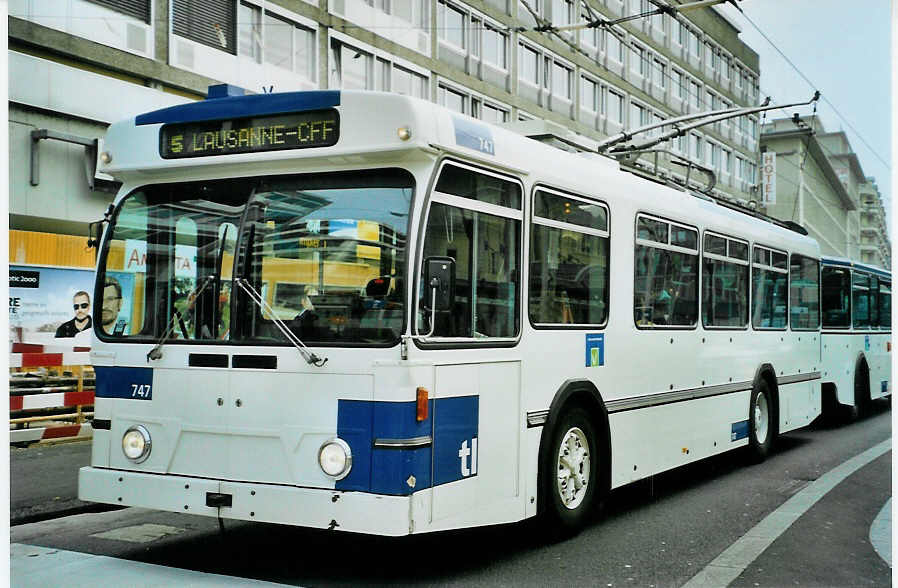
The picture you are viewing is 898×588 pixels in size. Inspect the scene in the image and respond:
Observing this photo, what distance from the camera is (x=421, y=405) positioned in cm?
581

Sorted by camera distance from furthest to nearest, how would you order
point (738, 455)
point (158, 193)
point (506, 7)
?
1. point (506, 7)
2. point (738, 455)
3. point (158, 193)

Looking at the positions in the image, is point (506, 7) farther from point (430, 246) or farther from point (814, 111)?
point (430, 246)

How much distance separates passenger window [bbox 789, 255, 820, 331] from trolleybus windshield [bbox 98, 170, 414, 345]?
345 inches

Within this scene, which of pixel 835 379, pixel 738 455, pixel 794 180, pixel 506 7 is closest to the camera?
pixel 738 455

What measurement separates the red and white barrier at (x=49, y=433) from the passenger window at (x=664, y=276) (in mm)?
7425

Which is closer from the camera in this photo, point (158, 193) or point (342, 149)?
point (342, 149)

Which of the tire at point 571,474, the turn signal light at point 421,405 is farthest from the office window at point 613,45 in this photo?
the turn signal light at point 421,405

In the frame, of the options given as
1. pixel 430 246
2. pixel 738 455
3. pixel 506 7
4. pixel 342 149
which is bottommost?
pixel 738 455

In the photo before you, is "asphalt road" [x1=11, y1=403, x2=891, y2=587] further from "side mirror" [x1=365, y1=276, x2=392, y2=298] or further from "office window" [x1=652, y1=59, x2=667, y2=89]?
"office window" [x1=652, y1=59, x2=667, y2=89]

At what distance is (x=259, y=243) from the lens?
20.1 feet

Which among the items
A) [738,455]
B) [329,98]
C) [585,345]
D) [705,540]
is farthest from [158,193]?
[738,455]

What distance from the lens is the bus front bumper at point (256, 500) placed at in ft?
18.5

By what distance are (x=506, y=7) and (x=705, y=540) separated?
9182 mm

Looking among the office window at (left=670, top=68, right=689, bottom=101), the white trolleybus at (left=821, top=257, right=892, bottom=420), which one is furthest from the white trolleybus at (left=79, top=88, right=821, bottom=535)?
the white trolleybus at (left=821, top=257, right=892, bottom=420)
